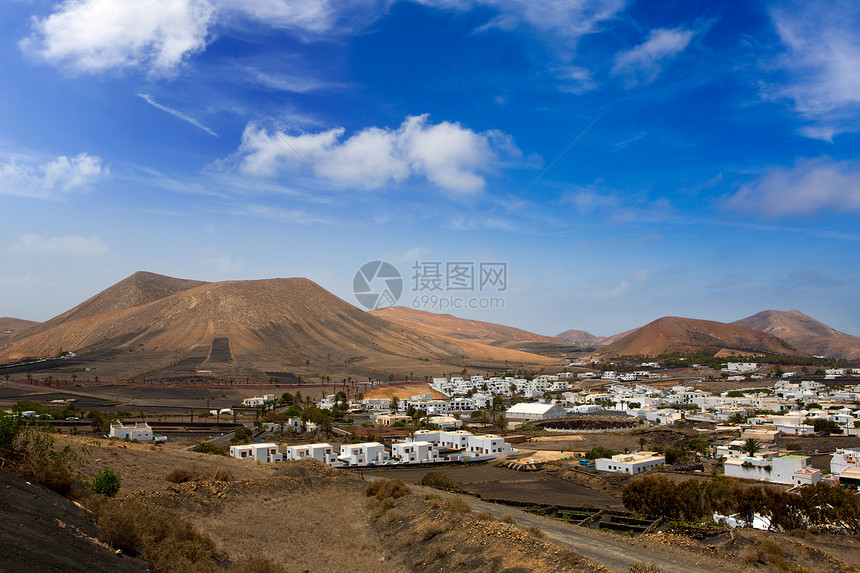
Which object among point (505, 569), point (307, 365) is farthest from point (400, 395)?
point (505, 569)

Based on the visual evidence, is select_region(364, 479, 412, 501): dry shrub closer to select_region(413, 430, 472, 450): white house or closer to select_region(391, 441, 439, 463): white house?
select_region(391, 441, 439, 463): white house

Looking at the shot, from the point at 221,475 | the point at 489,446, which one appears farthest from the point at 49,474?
the point at 489,446

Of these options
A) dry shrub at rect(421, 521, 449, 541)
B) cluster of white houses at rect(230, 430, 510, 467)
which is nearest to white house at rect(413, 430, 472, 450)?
cluster of white houses at rect(230, 430, 510, 467)

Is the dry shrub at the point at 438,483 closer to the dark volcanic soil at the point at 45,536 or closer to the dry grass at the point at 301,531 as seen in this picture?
the dry grass at the point at 301,531

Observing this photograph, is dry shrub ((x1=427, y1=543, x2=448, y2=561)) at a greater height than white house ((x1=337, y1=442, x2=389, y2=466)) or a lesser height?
greater

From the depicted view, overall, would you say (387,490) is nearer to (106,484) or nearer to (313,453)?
(106,484)
